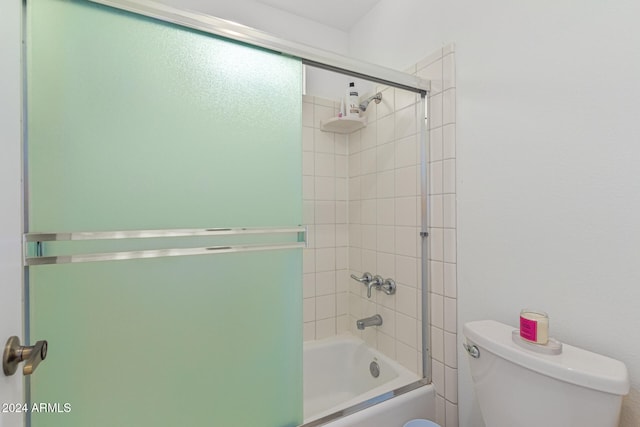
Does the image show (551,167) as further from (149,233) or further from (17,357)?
(17,357)

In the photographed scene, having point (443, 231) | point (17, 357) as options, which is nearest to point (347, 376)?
point (443, 231)

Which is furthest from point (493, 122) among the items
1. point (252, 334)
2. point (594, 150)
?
point (252, 334)

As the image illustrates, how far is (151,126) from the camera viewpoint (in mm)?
812

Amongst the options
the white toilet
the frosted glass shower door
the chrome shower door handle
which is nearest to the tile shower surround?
the white toilet

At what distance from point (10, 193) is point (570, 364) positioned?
1.36 m

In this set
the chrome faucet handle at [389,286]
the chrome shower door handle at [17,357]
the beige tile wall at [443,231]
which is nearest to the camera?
the chrome shower door handle at [17,357]

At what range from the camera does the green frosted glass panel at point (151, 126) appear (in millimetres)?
712

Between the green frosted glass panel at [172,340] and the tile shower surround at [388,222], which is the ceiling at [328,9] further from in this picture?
the green frosted glass panel at [172,340]

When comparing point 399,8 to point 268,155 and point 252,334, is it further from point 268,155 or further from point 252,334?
point 252,334

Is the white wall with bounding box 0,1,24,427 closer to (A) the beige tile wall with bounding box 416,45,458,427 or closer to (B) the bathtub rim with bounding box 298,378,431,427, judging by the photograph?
(B) the bathtub rim with bounding box 298,378,431,427

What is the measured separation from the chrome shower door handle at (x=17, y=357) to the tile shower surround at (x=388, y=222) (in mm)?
1338

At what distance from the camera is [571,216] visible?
2.91 ft

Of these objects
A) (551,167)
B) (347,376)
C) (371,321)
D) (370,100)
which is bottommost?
(347,376)

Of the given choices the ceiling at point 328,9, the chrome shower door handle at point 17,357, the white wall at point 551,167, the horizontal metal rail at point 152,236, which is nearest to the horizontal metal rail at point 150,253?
the horizontal metal rail at point 152,236
